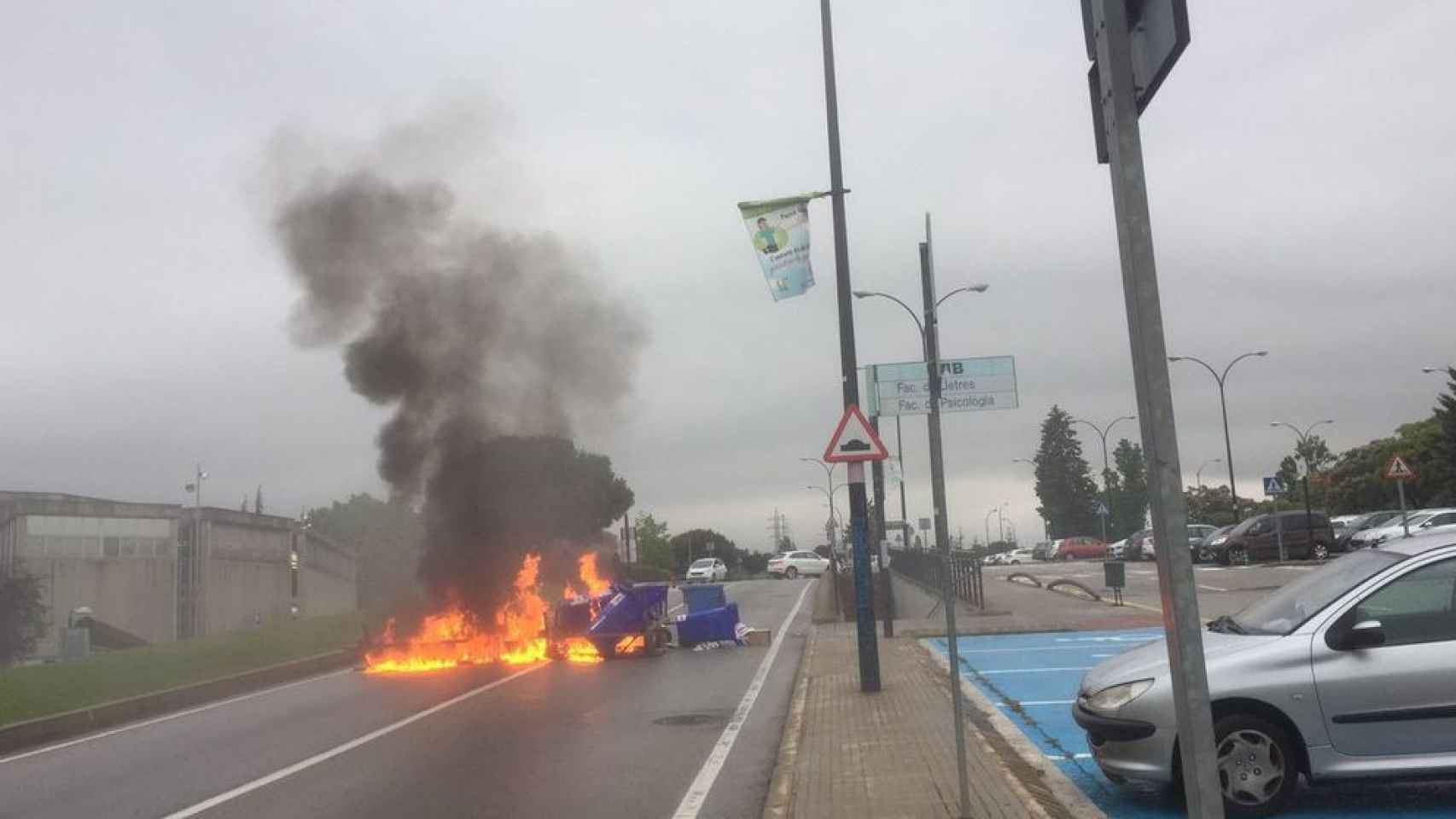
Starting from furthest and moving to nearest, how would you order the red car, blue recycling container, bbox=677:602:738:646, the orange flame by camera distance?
the red car → blue recycling container, bbox=677:602:738:646 → the orange flame

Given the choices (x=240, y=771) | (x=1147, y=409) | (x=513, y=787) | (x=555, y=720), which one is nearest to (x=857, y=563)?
(x=555, y=720)

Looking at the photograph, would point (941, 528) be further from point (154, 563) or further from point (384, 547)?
point (384, 547)

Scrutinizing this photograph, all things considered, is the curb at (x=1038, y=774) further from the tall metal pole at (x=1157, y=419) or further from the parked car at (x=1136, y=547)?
the parked car at (x=1136, y=547)

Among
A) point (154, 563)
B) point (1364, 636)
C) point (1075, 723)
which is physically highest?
point (154, 563)

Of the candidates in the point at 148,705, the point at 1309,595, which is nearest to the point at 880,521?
the point at 148,705

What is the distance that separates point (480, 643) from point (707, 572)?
3286 cm

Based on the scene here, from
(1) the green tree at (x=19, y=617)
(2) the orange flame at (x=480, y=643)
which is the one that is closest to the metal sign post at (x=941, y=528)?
(2) the orange flame at (x=480, y=643)

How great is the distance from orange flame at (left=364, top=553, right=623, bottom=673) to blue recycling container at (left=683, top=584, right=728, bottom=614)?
1551 mm

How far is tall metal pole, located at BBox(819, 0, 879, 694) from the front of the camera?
12.0 meters

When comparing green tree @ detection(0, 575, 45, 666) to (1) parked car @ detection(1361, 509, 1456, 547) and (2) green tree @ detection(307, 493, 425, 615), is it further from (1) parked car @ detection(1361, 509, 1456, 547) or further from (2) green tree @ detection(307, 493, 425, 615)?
(1) parked car @ detection(1361, 509, 1456, 547)

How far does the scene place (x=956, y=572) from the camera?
89.9 feet

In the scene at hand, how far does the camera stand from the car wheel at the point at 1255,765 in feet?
20.3


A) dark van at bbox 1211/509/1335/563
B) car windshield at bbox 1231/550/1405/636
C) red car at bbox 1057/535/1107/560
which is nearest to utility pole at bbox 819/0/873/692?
car windshield at bbox 1231/550/1405/636

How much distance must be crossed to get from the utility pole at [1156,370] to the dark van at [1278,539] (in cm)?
3583
